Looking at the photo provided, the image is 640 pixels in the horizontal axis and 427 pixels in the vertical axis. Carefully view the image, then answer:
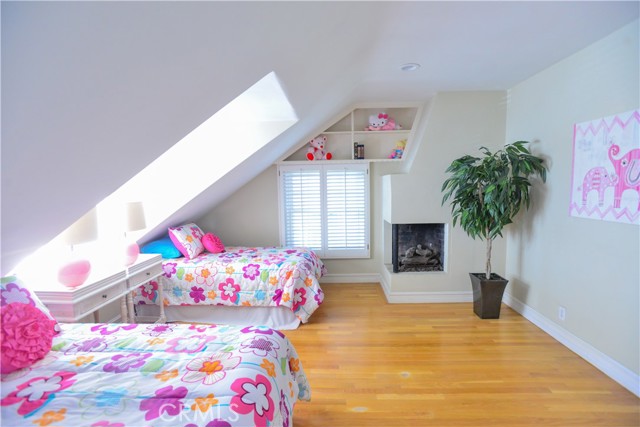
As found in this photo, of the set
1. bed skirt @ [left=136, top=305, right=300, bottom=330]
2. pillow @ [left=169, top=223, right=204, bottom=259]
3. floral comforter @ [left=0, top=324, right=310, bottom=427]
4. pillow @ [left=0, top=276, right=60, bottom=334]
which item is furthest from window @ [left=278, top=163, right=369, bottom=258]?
pillow @ [left=0, top=276, right=60, bottom=334]

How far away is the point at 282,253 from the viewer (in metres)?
3.72

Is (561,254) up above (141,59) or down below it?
below

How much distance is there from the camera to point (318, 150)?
4.20m

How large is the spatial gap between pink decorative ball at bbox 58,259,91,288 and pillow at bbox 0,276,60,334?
288 mm

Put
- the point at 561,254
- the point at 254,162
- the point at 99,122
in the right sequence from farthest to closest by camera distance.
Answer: the point at 254,162 → the point at 561,254 → the point at 99,122

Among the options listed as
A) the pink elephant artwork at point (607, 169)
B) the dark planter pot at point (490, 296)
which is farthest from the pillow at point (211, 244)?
the pink elephant artwork at point (607, 169)

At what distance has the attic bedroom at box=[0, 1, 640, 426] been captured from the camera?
1.08 m

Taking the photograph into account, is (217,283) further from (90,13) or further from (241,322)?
(90,13)

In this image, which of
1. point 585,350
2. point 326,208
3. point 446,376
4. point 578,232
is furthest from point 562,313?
point 326,208

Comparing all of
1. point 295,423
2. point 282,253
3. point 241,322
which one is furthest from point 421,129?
point 295,423

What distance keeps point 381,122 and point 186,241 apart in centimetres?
288

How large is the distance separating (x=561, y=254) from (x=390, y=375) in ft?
6.17

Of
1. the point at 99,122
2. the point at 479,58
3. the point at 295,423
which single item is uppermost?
the point at 479,58

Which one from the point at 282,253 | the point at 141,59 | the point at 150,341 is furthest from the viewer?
the point at 282,253
